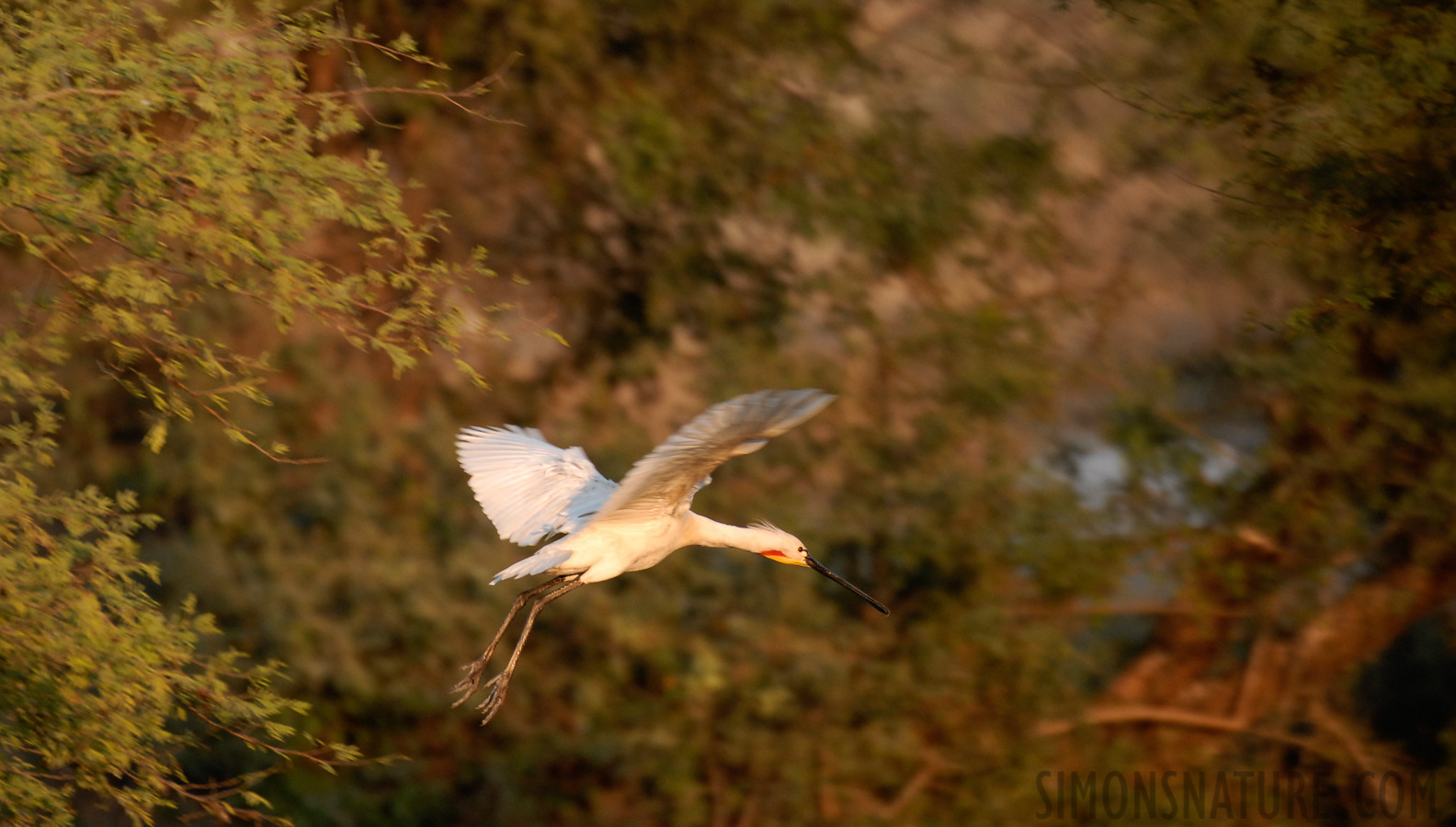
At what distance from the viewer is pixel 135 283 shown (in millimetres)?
4730

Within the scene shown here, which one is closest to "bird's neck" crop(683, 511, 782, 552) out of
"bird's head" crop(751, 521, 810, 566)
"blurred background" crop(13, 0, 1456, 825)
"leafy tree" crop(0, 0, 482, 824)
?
"bird's head" crop(751, 521, 810, 566)

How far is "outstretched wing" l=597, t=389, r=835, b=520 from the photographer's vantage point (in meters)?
3.80

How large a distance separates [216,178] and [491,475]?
1843 mm

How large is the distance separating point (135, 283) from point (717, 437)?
6.76 feet

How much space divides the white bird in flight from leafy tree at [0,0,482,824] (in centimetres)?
84

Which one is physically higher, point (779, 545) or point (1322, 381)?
point (779, 545)

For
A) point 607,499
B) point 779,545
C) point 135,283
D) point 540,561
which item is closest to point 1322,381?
point 779,545

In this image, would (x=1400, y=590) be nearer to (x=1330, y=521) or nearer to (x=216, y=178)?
(x=1330, y=521)

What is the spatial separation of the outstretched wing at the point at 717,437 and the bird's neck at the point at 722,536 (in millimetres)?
747

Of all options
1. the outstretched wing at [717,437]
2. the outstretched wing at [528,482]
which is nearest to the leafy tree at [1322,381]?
the outstretched wing at [528,482]

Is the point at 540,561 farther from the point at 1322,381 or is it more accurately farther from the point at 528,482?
the point at 1322,381

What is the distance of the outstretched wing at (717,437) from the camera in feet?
12.5

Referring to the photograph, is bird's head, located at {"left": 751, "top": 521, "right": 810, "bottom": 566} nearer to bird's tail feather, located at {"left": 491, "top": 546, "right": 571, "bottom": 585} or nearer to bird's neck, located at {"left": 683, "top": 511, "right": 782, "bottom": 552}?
bird's neck, located at {"left": 683, "top": 511, "right": 782, "bottom": 552}

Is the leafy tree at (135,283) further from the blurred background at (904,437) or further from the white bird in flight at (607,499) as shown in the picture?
the blurred background at (904,437)
